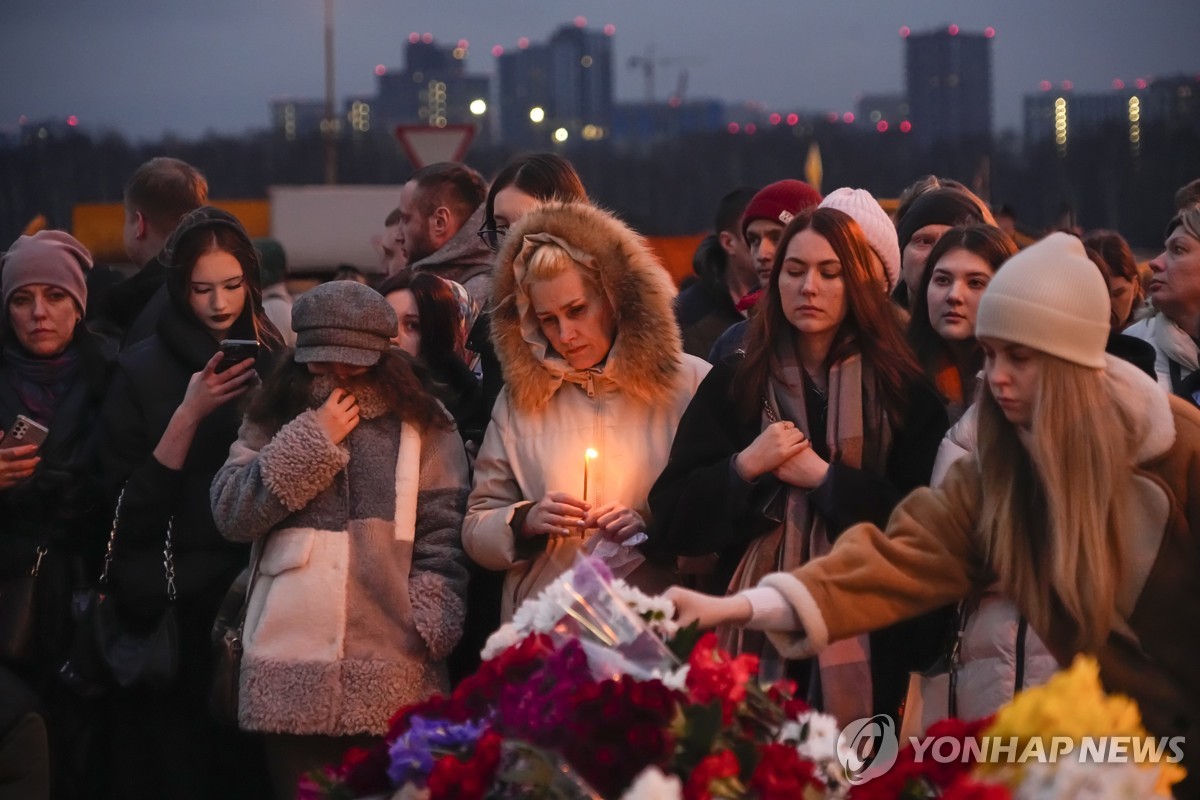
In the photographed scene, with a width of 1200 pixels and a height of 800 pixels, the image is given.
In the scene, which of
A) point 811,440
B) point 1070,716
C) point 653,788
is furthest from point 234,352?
point 1070,716

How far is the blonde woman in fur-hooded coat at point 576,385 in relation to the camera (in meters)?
5.35

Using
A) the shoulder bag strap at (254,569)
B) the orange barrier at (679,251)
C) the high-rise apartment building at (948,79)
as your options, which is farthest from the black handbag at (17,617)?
the high-rise apartment building at (948,79)

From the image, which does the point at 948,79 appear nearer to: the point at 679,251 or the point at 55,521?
the point at 679,251

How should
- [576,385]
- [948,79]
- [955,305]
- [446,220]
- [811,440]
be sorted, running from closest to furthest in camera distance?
[811,440] < [576,385] < [955,305] < [446,220] < [948,79]

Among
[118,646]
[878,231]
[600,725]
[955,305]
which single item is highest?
[878,231]

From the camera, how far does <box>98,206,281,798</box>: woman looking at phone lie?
19.8 ft

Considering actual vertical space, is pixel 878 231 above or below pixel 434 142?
below

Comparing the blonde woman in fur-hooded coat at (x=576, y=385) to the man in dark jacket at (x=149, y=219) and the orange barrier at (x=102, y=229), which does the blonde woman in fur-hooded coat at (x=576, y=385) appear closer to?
the man in dark jacket at (x=149, y=219)

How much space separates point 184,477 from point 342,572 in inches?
38.5

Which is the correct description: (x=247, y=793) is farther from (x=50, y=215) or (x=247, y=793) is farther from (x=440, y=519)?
(x=50, y=215)

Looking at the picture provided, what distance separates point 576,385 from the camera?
5.49m

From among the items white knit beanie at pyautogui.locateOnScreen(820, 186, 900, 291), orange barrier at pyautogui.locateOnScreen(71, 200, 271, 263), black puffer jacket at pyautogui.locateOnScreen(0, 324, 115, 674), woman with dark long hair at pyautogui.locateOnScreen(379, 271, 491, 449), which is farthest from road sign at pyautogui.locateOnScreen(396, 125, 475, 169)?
orange barrier at pyautogui.locateOnScreen(71, 200, 271, 263)

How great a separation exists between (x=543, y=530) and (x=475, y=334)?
1.35 meters

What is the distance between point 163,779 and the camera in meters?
6.21
